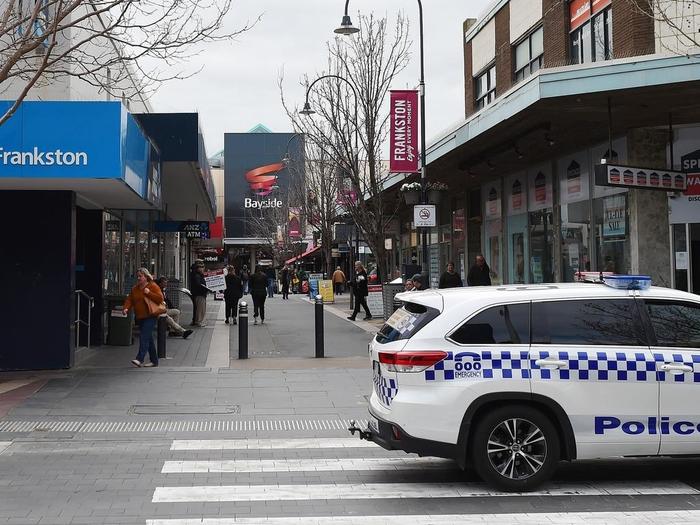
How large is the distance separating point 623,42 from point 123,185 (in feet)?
31.7

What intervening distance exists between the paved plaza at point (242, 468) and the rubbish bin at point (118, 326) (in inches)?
152

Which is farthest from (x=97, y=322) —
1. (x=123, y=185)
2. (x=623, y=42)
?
(x=623, y=42)

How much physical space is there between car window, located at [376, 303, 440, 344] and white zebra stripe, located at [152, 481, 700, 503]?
1231mm

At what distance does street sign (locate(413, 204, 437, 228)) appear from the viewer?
17.9 metres

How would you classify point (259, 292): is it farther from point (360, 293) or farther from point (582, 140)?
point (582, 140)

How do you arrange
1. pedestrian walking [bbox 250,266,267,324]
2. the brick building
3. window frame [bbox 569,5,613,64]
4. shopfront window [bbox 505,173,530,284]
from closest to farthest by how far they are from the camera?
the brick building < window frame [bbox 569,5,613,64] < shopfront window [bbox 505,173,530,284] < pedestrian walking [bbox 250,266,267,324]

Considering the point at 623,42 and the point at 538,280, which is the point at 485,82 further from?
the point at 623,42

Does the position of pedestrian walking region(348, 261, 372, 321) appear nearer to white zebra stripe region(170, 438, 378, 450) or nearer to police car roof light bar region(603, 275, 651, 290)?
white zebra stripe region(170, 438, 378, 450)

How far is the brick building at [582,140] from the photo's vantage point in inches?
499

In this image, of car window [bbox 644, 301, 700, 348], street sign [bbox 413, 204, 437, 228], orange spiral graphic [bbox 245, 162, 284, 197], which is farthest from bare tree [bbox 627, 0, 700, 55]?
orange spiral graphic [bbox 245, 162, 284, 197]

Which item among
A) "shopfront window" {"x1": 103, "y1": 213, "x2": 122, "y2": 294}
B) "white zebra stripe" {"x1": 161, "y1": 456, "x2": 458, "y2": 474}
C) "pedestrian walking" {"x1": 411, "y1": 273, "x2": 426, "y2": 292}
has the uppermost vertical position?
"shopfront window" {"x1": 103, "y1": 213, "x2": 122, "y2": 294}

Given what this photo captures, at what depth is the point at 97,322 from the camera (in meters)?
16.5

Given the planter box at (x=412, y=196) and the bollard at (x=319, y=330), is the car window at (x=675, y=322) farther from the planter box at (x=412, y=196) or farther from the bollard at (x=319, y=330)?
the planter box at (x=412, y=196)

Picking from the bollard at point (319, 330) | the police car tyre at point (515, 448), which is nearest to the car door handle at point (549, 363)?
the police car tyre at point (515, 448)
